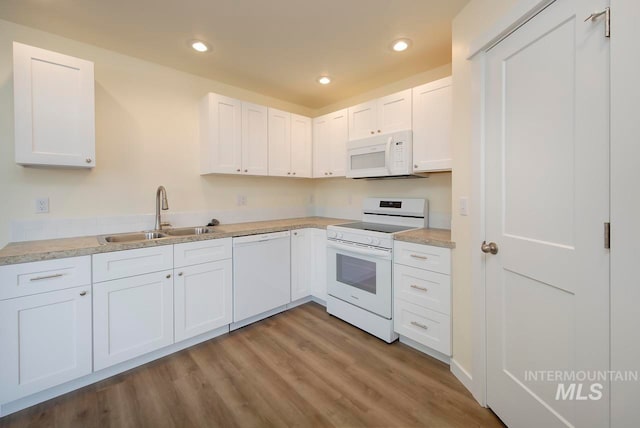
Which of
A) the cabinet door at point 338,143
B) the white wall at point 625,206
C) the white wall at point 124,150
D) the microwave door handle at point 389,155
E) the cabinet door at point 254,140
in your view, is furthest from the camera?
the cabinet door at point 338,143

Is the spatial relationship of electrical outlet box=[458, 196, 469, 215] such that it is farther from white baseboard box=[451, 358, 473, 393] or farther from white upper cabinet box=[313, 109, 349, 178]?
white upper cabinet box=[313, 109, 349, 178]

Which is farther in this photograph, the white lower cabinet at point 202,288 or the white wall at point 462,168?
the white lower cabinet at point 202,288

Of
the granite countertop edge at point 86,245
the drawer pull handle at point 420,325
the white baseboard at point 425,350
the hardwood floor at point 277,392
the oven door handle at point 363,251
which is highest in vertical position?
the granite countertop edge at point 86,245

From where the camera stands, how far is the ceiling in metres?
1.75

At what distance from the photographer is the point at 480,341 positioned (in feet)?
5.27

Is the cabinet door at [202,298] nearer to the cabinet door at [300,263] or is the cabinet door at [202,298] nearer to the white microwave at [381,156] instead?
the cabinet door at [300,263]

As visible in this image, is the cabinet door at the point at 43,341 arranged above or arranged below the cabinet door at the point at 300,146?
below

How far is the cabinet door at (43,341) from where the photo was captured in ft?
4.90

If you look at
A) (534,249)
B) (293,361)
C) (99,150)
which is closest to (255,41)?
(99,150)

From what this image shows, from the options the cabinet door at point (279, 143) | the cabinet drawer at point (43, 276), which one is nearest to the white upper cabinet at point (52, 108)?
the cabinet drawer at point (43, 276)

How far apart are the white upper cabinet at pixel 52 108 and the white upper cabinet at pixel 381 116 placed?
2315mm

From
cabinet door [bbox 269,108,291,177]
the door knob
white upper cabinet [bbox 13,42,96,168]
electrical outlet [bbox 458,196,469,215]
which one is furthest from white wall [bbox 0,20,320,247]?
the door knob

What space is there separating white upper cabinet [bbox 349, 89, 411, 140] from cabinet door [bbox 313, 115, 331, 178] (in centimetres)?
38

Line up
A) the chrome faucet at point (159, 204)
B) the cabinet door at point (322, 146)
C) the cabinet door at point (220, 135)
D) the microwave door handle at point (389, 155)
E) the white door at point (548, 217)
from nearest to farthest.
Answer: the white door at point (548, 217) < the chrome faucet at point (159, 204) < the microwave door handle at point (389, 155) < the cabinet door at point (220, 135) < the cabinet door at point (322, 146)
